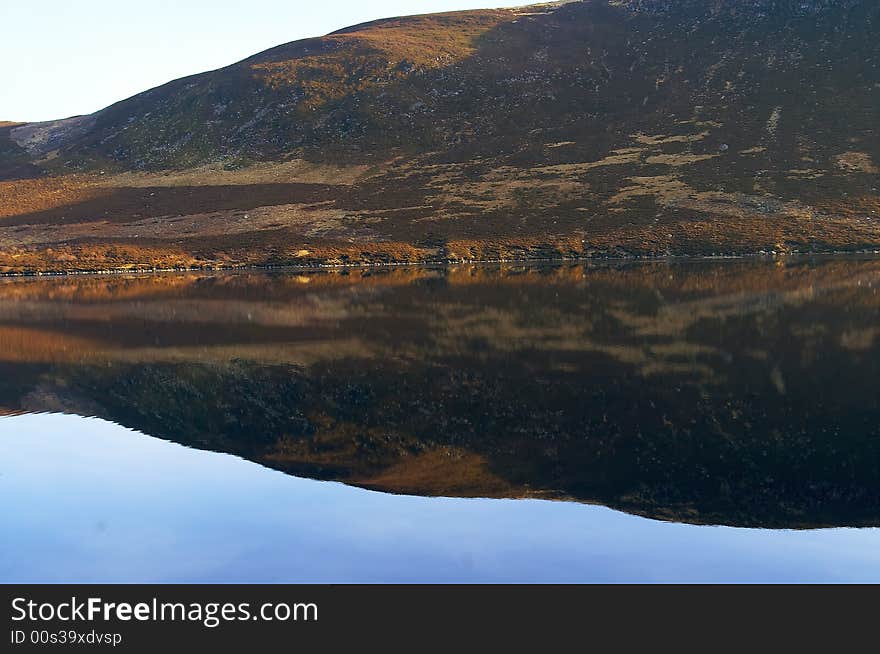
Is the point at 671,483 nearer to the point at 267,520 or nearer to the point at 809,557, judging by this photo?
the point at 809,557

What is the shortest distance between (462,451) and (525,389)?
839 centimetres

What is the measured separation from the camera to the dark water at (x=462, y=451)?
1532 cm

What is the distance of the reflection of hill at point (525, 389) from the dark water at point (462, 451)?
0.14 metres

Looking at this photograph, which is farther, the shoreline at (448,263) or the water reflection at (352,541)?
the shoreline at (448,263)

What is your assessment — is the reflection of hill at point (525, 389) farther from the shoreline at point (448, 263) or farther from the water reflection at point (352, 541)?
the shoreline at point (448, 263)

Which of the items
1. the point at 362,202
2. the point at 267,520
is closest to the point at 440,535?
the point at 267,520

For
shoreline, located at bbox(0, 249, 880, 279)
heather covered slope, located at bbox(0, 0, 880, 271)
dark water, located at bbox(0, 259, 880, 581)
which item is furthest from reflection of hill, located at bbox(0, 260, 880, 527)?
heather covered slope, located at bbox(0, 0, 880, 271)

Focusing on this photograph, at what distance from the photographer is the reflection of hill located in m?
20.0

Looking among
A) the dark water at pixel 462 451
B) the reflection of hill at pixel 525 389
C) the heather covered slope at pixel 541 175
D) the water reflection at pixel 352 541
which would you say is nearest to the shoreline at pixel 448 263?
the heather covered slope at pixel 541 175

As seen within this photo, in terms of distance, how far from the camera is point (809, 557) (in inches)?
592
